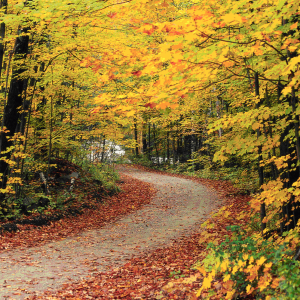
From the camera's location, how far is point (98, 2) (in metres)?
4.74

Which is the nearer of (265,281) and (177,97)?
(265,281)

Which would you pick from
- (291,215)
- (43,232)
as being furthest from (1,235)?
(291,215)

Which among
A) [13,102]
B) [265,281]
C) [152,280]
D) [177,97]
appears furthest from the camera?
[13,102]

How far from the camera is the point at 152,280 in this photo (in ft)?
16.8

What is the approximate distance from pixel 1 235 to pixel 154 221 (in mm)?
4972

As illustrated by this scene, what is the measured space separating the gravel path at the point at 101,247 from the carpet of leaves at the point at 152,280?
41cm

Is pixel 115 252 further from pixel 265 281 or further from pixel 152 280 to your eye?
pixel 265 281

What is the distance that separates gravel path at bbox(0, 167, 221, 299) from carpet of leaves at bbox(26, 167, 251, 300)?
41 centimetres

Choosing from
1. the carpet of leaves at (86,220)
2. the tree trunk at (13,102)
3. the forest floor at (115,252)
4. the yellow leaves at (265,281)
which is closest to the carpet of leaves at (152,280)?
the forest floor at (115,252)

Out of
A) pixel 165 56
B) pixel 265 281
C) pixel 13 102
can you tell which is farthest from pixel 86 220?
pixel 165 56

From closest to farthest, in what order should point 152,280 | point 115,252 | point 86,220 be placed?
point 152,280 < point 115,252 < point 86,220

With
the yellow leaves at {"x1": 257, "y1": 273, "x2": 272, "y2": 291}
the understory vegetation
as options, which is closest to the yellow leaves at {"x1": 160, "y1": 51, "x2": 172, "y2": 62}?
the understory vegetation

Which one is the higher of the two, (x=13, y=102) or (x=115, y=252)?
(x=13, y=102)

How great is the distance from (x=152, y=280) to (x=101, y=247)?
3.13 metres
